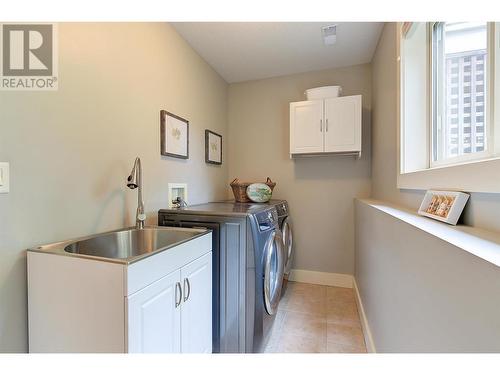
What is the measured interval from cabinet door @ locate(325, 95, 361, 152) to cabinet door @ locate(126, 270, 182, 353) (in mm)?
2052

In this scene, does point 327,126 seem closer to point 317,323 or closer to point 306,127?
point 306,127

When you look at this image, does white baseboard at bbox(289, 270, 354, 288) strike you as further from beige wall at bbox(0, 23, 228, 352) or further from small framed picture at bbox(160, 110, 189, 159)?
small framed picture at bbox(160, 110, 189, 159)

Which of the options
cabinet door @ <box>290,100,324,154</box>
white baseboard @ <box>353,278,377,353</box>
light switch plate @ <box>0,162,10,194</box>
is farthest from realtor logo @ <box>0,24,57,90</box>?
white baseboard @ <box>353,278,377,353</box>

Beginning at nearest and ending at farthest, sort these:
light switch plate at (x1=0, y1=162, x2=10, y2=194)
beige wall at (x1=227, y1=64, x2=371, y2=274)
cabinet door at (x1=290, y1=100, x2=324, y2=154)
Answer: light switch plate at (x1=0, y1=162, x2=10, y2=194) → cabinet door at (x1=290, y1=100, x2=324, y2=154) → beige wall at (x1=227, y1=64, x2=371, y2=274)

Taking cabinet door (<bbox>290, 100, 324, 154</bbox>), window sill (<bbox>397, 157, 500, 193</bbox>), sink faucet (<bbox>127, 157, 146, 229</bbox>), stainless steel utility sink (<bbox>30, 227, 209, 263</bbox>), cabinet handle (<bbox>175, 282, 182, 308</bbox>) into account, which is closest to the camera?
window sill (<bbox>397, 157, 500, 193</bbox>)

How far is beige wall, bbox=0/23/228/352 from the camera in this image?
3.17 ft

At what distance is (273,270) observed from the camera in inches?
70.2

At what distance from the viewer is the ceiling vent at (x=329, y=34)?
1.97 metres

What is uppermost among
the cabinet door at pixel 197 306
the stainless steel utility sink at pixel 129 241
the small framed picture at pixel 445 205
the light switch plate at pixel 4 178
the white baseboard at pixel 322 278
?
the light switch plate at pixel 4 178

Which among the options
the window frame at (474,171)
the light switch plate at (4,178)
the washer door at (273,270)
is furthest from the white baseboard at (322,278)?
the light switch plate at (4,178)

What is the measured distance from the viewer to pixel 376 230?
1438 mm

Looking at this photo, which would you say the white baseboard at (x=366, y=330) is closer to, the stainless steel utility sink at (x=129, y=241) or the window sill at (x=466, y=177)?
the window sill at (x=466, y=177)

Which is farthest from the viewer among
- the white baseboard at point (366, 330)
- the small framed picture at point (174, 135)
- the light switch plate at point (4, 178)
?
the small framed picture at point (174, 135)

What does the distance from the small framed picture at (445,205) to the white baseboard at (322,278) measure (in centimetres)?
196
